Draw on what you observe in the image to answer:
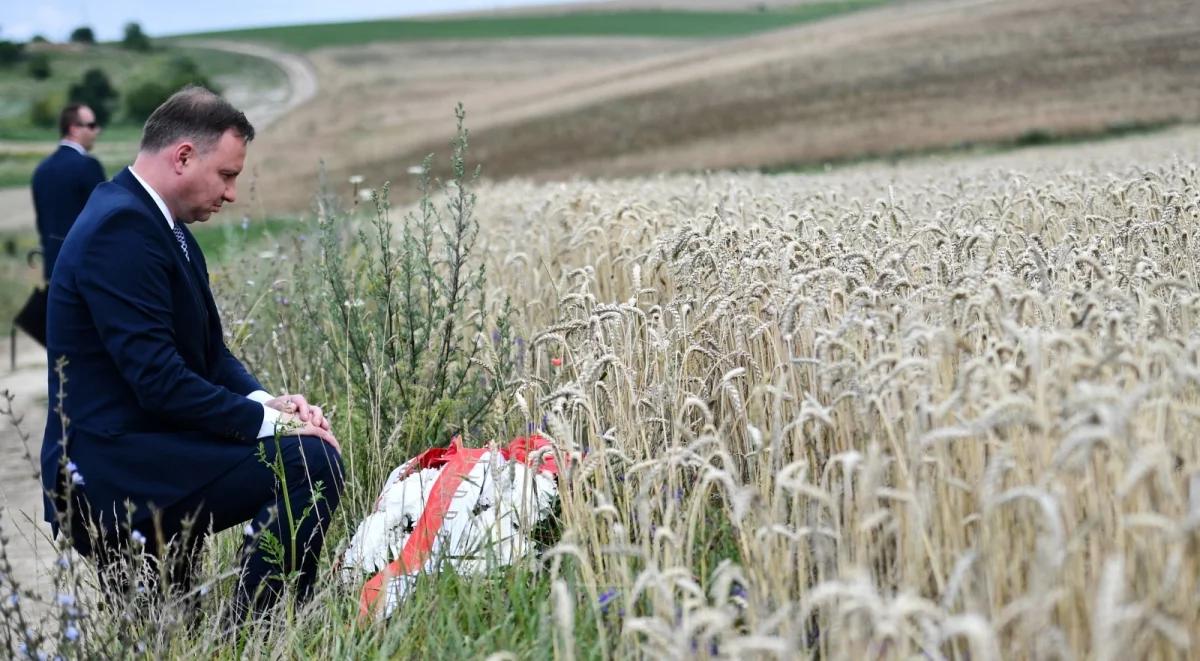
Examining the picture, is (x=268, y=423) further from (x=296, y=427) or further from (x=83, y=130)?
(x=83, y=130)

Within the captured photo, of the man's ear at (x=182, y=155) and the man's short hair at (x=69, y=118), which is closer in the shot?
the man's ear at (x=182, y=155)

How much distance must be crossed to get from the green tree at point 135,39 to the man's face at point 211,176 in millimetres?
91033

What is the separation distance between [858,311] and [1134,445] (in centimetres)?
106

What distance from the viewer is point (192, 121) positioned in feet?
11.9

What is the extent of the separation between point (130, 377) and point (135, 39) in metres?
94.2

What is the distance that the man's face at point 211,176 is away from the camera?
369cm

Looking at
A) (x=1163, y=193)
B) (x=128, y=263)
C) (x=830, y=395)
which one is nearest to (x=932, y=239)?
(x=1163, y=193)

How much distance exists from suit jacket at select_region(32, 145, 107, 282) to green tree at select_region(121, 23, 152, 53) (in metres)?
86.3

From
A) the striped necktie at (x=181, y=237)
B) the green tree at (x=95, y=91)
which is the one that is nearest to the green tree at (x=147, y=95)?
the green tree at (x=95, y=91)

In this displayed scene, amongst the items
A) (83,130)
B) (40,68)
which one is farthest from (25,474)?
(40,68)

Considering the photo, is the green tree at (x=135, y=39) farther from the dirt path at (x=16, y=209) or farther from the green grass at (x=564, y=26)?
the dirt path at (x=16, y=209)

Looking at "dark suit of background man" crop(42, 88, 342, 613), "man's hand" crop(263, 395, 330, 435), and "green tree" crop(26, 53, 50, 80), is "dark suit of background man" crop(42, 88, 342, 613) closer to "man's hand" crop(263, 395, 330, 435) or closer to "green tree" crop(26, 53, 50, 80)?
"man's hand" crop(263, 395, 330, 435)

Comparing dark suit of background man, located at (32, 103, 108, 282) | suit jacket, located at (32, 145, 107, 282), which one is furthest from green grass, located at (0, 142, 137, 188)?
→ suit jacket, located at (32, 145, 107, 282)

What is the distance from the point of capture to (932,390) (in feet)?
9.66
